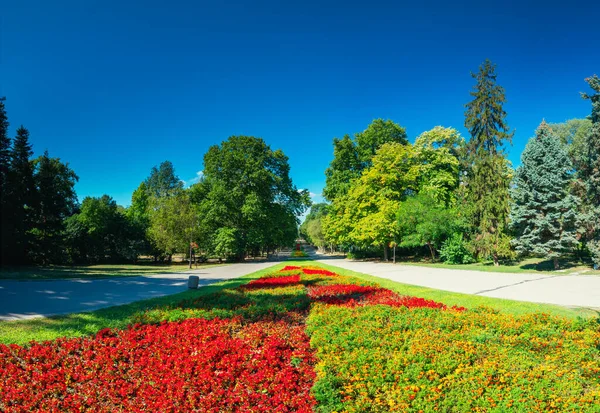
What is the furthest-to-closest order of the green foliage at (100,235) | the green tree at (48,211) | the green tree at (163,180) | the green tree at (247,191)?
the green tree at (163,180)
the green foliage at (100,235)
the green tree at (247,191)
the green tree at (48,211)

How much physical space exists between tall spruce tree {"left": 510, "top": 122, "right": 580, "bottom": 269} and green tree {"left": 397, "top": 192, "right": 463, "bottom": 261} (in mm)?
6324

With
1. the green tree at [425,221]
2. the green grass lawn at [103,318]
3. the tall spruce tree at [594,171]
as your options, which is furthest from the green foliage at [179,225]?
the tall spruce tree at [594,171]

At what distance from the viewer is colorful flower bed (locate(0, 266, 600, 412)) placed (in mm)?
4047

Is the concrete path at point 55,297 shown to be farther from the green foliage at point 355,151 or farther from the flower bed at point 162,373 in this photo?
the green foliage at point 355,151

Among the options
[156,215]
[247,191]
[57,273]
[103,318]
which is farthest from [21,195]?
[103,318]

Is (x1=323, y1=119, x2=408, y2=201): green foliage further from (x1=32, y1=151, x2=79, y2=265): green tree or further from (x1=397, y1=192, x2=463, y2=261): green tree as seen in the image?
(x1=32, y1=151, x2=79, y2=265): green tree

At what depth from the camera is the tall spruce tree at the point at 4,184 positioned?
24219 millimetres

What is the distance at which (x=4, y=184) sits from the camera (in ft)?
83.6

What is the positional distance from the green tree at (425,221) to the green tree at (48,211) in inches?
1311

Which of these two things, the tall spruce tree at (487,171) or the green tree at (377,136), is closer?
the tall spruce tree at (487,171)

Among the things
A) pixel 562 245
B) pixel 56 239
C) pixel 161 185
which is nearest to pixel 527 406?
pixel 562 245

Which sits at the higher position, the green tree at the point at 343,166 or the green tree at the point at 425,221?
the green tree at the point at 343,166

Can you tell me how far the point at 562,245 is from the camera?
808 inches

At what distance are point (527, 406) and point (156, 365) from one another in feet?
17.3
